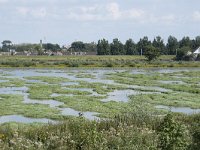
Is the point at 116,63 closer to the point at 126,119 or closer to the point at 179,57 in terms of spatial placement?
the point at 179,57

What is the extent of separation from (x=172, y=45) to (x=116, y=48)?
19.6m

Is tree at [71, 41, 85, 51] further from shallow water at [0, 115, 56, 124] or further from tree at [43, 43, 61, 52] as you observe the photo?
shallow water at [0, 115, 56, 124]

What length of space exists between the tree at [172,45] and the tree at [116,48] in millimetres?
15860

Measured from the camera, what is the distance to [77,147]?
9461mm

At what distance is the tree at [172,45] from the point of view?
137 meters

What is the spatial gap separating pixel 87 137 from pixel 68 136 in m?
1.10

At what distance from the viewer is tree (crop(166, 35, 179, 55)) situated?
5404 inches

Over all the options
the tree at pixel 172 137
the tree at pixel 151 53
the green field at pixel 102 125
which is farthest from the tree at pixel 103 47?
the tree at pixel 172 137

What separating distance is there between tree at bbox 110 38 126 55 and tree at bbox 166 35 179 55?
15860 millimetres

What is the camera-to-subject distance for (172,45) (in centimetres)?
13888

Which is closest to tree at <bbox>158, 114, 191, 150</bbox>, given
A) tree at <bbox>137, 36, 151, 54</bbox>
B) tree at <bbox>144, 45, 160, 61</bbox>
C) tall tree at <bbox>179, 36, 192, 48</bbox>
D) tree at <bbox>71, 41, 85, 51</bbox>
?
tree at <bbox>144, 45, 160, 61</bbox>

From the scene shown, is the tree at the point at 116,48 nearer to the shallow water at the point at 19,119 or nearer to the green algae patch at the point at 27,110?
the green algae patch at the point at 27,110

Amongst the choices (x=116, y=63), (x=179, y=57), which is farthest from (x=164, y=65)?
(x=179, y=57)

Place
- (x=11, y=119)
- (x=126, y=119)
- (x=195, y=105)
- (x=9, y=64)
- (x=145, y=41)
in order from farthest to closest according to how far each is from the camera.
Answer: (x=145, y=41), (x=9, y=64), (x=195, y=105), (x=11, y=119), (x=126, y=119)
